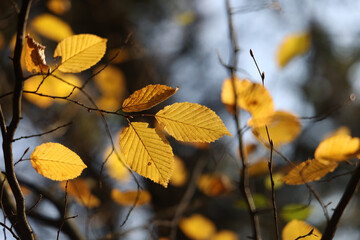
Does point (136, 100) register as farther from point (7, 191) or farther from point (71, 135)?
point (71, 135)

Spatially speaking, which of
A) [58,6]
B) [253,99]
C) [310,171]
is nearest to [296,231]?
[310,171]

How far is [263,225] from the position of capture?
2588 millimetres

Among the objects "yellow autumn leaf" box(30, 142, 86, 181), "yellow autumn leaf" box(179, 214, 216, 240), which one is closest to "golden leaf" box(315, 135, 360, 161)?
"yellow autumn leaf" box(30, 142, 86, 181)

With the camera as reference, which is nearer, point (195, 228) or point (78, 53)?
point (78, 53)

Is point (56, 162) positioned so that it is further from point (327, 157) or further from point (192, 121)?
point (327, 157)

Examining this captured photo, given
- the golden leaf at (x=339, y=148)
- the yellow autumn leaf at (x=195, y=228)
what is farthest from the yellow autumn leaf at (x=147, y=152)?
the yellow autumn leaf at (x=195, y=228)

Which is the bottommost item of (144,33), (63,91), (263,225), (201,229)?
(263,225)

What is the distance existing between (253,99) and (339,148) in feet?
0.67

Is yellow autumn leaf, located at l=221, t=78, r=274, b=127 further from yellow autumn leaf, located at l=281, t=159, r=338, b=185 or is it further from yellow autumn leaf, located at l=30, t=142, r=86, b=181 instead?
yellow autumn leaf, located at l=30, t=142, r=86, b=181

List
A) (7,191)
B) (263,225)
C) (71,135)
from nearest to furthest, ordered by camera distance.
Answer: (7,191) < (71,135) < (263,225)

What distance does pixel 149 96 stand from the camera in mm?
494

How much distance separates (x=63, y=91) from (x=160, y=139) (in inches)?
50.2

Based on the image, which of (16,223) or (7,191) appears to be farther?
(7,191)

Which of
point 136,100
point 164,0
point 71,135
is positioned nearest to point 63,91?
point 71,135
